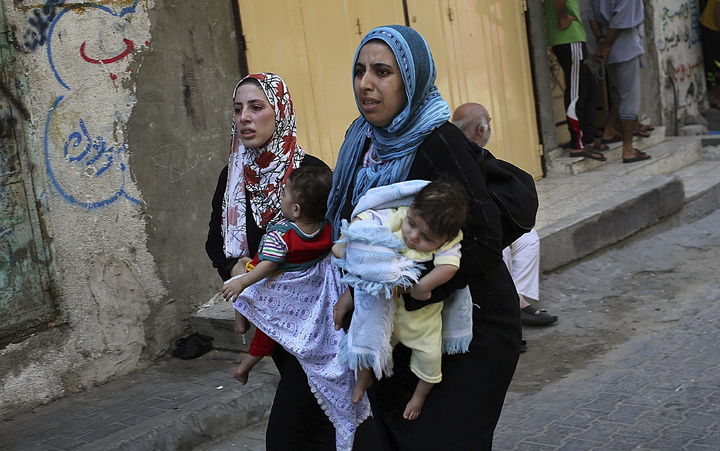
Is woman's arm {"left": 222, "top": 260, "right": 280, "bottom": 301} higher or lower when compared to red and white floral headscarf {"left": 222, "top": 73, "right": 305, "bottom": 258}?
lower

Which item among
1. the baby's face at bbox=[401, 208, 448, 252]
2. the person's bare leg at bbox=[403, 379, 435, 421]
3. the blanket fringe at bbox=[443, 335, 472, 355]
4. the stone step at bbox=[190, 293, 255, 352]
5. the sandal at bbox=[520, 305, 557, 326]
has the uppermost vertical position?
the baby's face at bbox=[401, 208, 448, 252]

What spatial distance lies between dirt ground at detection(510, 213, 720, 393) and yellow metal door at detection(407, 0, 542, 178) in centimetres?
153

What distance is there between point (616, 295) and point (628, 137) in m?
2.79

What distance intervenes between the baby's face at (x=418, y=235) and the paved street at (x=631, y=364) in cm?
192

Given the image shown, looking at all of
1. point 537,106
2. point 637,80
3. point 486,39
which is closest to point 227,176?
point 486,39

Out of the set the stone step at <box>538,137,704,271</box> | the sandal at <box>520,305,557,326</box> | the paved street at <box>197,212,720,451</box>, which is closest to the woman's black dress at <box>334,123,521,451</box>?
the paved street at <box>197,212,720,451</box>

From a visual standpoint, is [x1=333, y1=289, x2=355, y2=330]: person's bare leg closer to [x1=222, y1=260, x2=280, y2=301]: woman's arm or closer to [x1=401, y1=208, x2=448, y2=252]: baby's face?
[x1=401, y1=208, x2=448, y2=252]: baby's face

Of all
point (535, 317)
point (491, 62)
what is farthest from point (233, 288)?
point (491, 62)

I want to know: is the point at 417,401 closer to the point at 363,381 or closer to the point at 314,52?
the point at 363,381

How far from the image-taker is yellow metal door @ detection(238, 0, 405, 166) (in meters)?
6.34

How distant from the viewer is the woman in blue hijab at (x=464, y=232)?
104 inches

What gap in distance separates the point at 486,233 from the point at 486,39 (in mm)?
6066

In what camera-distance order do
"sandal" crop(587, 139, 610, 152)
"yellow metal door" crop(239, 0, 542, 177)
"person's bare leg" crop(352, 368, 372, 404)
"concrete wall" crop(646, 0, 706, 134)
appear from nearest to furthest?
"person's bare leg" crop(352, 368, 372, 404)
"yellow metal door" crop(239, 0, 542, 177)
"sandal" crop(587, 139, 610, 152)
"concrete wall" crop(646, 0, 706, 134)

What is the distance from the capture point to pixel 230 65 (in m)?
6.05
